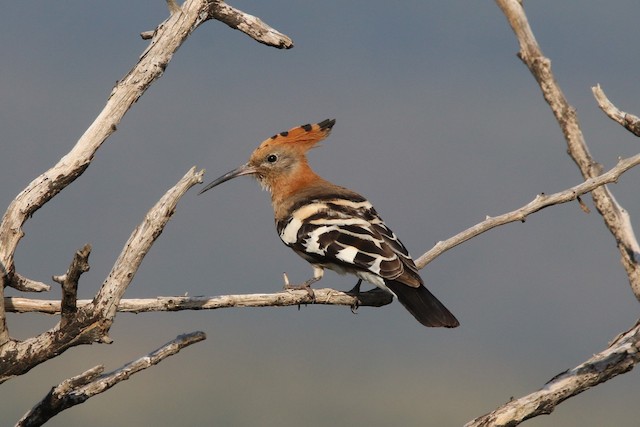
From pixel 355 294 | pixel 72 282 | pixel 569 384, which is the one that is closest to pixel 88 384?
pixel 72 282

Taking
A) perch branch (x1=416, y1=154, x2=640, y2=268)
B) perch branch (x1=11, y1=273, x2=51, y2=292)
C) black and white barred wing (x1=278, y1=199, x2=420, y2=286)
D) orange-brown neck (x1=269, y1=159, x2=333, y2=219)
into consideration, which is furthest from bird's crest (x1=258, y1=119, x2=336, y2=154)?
perch branch (x1=11, y1=273, x2=51, y2=292)

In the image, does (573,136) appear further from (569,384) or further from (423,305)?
(569,384)

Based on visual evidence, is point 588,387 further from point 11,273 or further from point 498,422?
point 11,273

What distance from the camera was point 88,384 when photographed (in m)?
3.43

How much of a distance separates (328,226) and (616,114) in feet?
5.97

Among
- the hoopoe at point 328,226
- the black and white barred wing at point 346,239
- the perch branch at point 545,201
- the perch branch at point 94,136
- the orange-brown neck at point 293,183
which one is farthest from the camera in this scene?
the orange-brown neck at point 293,183

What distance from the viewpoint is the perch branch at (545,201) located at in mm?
4335

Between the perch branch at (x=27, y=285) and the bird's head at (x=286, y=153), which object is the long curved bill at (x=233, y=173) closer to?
the bird's head at (x=286, y=153)

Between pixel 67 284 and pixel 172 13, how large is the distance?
1504 millimetres

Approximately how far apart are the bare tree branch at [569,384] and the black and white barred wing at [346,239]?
4.39 ft

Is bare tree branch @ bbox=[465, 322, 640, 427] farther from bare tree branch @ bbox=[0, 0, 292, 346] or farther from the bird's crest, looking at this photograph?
the bird's crest

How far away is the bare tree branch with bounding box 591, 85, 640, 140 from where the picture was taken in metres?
4.34

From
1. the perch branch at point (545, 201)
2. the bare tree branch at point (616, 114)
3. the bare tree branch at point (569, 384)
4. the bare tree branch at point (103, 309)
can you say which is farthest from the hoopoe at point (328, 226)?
the bare tree branch at point (103, 309)

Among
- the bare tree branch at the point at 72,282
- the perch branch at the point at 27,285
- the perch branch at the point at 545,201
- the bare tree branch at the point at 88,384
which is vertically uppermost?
the perch branch at the point at 27,285
